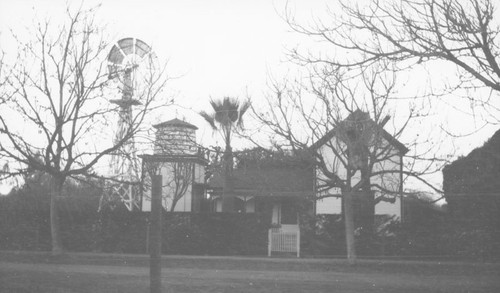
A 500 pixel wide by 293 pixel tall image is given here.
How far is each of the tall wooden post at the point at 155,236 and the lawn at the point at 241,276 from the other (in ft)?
18.7

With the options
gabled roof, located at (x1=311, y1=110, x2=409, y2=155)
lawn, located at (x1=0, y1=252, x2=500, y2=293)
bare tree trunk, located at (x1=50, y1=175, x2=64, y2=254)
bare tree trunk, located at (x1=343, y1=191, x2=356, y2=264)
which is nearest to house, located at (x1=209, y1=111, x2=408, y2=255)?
gabled roof, located at (x1=311, y1=110, x2=409, y2=155)

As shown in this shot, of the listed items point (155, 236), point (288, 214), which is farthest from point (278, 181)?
point (155, 236)

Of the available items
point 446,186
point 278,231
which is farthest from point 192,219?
point 446,186

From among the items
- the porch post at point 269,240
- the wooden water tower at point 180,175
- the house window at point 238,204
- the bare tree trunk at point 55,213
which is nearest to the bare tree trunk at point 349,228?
the porch post at point 269,240

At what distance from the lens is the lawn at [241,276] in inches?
505

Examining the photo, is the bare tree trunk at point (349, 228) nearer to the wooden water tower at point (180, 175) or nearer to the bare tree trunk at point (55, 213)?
the wooden water tower at point (180, 175)

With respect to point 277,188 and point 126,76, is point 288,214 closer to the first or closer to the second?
point 277,188

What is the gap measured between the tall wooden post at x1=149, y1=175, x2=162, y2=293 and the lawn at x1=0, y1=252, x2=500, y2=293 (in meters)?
5.69

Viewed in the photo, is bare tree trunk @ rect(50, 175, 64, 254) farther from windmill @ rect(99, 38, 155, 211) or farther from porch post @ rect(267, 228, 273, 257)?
porch post @ rect(267, 228, 273, 257)

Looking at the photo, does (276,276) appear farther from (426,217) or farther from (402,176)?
(426,217)

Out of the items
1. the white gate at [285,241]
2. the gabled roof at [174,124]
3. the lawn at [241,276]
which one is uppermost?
the gabled roof at [174,124]

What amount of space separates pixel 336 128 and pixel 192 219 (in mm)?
8073

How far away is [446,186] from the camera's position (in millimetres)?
25219

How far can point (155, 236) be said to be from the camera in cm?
645
